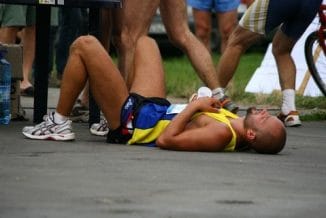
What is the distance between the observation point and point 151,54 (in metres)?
8.45

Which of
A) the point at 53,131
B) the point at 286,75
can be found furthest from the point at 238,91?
the point at 53,131

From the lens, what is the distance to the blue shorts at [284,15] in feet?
32.2

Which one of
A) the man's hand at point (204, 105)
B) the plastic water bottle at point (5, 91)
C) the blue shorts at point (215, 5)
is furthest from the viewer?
the blue shorts at point (215, 5)

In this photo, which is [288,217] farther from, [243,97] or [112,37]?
[243,97]

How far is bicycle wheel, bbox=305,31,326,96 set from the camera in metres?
11.1

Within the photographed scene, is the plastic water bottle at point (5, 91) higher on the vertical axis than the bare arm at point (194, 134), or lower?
lower

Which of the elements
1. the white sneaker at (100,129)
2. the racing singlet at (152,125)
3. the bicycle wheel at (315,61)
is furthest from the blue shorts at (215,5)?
the racing singlet at (152,125)

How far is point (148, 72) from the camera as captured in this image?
27.3ft

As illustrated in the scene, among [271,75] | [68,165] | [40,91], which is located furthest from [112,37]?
[271,75]

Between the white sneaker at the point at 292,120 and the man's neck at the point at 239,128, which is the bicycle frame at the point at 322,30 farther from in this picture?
the man's neck at the point at 239,128

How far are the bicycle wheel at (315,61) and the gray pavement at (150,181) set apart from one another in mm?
2685

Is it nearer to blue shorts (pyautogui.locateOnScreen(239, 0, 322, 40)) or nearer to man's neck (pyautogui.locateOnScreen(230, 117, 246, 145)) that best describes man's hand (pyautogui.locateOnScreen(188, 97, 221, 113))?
man's neck (pyautogui.locateOnScreen(230, 117, 246, 145))

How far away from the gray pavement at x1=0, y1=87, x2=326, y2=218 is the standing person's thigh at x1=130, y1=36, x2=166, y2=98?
0.44 m

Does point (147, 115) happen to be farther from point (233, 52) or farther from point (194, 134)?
point (233, 52)
